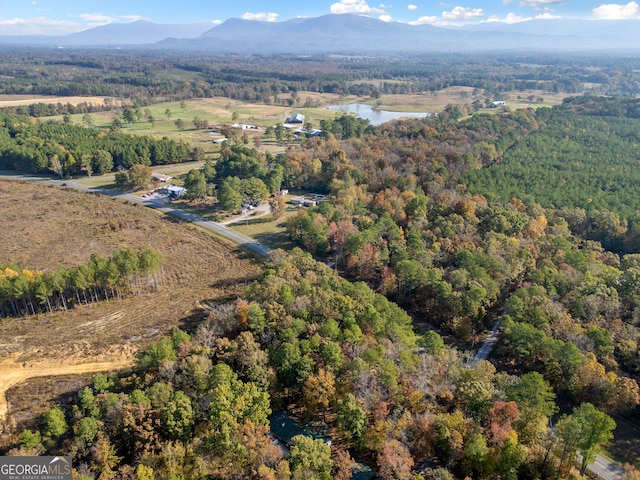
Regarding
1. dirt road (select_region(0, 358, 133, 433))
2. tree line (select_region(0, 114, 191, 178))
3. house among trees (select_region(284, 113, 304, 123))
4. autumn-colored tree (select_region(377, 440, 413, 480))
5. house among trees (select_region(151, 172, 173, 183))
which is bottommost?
dirt road (select_region(0, 358, 133, 433))

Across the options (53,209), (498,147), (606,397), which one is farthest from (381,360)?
(498,147)

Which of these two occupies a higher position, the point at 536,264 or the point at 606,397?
the point at 536,264

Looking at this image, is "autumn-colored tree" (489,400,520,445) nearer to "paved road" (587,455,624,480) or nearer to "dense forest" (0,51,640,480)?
"dense forest" (0,51,640,480)

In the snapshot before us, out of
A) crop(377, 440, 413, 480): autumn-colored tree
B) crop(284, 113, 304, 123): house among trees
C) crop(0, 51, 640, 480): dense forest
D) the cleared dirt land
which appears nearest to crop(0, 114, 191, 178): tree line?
the cleared dirt land

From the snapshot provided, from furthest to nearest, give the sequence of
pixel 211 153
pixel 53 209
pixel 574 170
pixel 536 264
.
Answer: pixel 211 153 < pixel 574 170 < pixel 53 209 < pixel 536 264

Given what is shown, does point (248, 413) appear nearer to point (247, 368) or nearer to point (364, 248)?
point (247, 368)

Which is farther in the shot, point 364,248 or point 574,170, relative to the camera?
point 574,170

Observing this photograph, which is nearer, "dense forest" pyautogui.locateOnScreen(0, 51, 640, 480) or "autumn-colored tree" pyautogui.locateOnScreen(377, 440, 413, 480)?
"autumn-colored tree" pyautogui.locateOnScreen(377, 440, 413, 480)
